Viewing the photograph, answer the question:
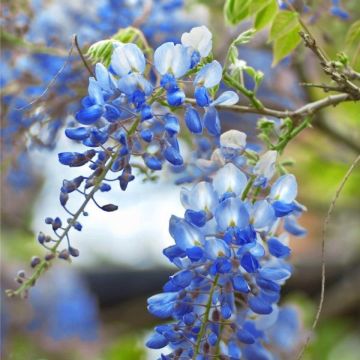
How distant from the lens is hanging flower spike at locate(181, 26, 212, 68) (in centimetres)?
61

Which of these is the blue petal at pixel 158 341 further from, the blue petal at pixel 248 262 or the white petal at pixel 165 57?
the white petal at pixel 165 57

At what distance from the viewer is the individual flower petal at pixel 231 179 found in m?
0.63

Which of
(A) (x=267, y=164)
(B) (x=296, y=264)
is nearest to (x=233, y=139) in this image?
(A) (x=267, y=164)

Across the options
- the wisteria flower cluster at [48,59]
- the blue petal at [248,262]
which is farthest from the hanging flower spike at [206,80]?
the wisteria flower cluster at [48,59]

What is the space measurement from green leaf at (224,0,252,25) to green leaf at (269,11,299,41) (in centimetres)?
3

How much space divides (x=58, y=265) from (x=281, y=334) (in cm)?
99

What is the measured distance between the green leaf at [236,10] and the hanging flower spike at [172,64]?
0.57ft

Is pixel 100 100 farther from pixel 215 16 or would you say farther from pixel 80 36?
pixel 215 16

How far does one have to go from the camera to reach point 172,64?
0.61 m

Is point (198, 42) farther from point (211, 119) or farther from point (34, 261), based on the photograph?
point (34, 261)

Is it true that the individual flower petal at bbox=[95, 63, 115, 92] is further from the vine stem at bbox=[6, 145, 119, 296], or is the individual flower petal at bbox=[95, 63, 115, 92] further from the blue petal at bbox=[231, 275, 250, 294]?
the blue petal at bbox=[231, 275, 250, 294]

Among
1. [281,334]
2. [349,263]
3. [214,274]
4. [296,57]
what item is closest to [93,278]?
[349,263]

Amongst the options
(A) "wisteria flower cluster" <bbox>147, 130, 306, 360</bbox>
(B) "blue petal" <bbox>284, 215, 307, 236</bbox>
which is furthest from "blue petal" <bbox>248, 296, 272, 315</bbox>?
(B) "blue petal" <bbox>284, 215, 307, 236</bbox>

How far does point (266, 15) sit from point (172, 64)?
18 cm
